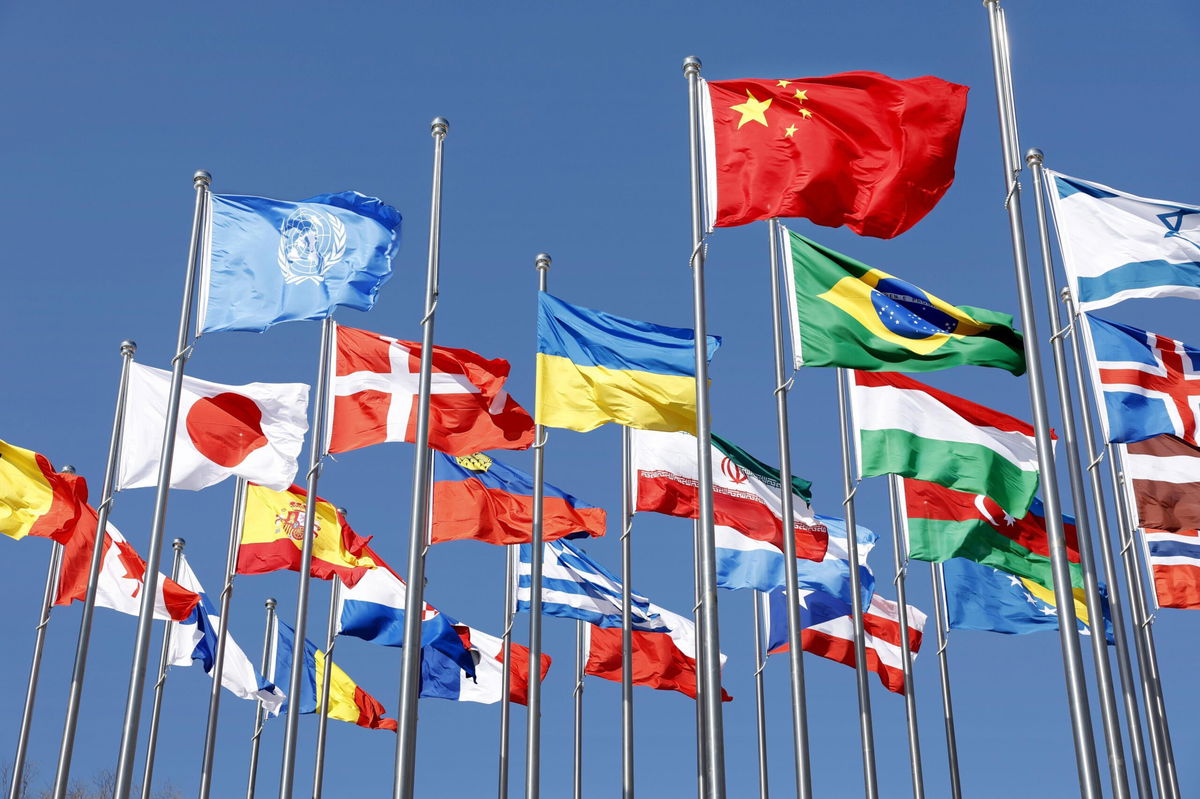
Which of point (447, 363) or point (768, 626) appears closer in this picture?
point (447, 363)

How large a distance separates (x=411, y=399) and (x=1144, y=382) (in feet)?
39.2

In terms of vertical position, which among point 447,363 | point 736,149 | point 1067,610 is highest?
point 736,149

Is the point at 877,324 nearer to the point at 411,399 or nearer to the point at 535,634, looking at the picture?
the point at 535,634

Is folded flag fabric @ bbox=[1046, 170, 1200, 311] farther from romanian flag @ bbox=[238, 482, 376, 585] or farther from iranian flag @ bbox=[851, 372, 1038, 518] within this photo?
romanian flag @ bbox=[238, 482, 376, 585]

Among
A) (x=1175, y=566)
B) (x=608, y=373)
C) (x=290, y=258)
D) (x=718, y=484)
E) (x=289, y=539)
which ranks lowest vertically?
(x=1175, y=566)

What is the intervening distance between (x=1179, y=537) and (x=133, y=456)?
1886cm

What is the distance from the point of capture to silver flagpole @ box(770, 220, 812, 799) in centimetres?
1689

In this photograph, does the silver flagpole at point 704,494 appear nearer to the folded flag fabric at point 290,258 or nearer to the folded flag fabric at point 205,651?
the folded flag fabric at point 290,258

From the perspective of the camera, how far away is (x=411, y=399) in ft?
74.2

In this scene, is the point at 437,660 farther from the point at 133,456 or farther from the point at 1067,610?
the point at 1067,610

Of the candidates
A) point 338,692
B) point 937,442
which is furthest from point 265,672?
point 937,442

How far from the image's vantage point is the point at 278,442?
74.6ft

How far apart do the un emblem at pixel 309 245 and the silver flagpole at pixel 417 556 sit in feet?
5.26

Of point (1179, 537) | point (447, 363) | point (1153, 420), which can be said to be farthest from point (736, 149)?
point (1179, 537)
